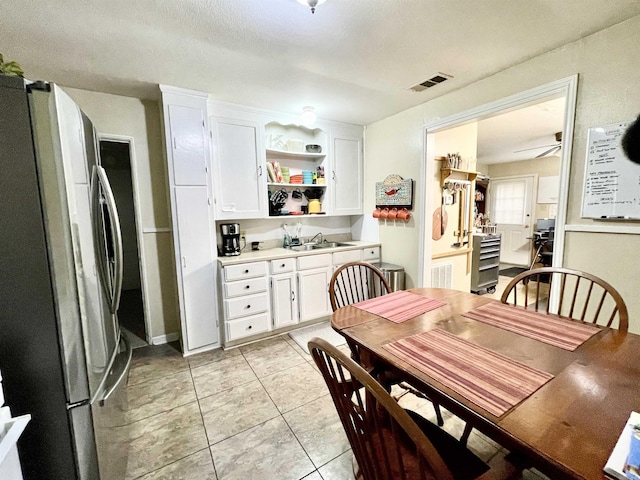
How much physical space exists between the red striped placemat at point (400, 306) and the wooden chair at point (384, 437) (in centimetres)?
48

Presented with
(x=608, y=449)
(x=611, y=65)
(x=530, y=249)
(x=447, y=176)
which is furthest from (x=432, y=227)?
(x=530, y=249)

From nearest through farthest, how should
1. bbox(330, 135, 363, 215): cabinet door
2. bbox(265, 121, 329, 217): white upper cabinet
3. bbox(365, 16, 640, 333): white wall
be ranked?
bbox(365, 16, 640, 333): white wall
bbox(265, 121, 329, 217): white upper cabinet
bbox(330, 135, 363, 215): cabinet door

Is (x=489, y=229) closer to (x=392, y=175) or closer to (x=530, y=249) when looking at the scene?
(x=530, y=249)

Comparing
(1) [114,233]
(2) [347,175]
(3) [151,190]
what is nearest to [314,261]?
(2) [347,175]

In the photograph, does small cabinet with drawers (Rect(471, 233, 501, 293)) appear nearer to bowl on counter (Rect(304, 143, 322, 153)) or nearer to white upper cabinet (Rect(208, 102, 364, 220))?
white upper cabinet (Rect(208, 102, 364, 220))

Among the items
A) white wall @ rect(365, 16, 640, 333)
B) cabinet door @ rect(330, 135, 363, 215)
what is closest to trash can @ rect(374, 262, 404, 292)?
cabinet door @ rect(330, 135, 363, 215)

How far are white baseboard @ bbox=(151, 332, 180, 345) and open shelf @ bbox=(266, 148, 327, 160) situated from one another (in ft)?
7.38

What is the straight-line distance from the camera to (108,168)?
4.11m

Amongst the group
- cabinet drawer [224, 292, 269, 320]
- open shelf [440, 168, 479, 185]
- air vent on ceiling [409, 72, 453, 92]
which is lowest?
cabinet drawer [224, 292, 269, 320]

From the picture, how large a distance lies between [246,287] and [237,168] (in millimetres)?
1207

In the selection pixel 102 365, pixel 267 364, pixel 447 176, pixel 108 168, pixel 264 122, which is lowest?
pixel 267 364

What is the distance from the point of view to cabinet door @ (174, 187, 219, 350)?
2.54 m

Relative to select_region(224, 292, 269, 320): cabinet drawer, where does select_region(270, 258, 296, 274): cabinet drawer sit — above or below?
above

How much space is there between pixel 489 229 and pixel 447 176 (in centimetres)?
276
